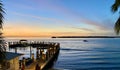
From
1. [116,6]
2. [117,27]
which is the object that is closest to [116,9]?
[116,6]

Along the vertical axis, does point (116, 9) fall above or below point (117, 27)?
above

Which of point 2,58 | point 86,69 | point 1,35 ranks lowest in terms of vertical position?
point 86,69

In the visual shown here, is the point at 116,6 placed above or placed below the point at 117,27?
above

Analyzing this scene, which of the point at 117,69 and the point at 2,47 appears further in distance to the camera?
the point at 117,69

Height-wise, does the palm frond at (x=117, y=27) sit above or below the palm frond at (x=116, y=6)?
below

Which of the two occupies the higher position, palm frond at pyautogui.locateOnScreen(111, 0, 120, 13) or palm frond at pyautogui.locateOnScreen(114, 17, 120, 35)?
palm frond at pyautogui.locateOnScreen(111, 0, 120, 13)

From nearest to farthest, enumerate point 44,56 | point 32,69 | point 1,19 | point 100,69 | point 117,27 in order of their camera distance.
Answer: point 1,19
point 117,27
point 32,69
point 44,56
point 100,69

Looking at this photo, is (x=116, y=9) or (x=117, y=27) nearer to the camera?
(x=117, y=27)

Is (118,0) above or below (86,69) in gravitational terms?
above

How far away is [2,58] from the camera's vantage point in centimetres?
981

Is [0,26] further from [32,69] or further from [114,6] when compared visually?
[32,69]

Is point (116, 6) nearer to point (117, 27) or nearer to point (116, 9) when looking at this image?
point (116, 9)

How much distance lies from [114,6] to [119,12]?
379 mm

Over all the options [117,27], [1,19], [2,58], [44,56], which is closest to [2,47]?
[2,58]
